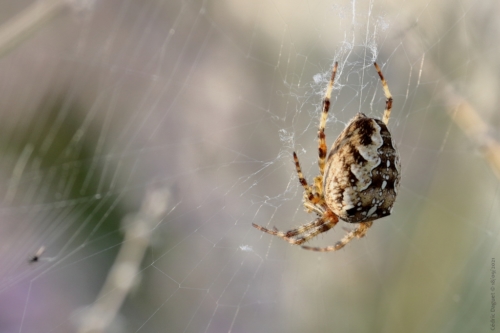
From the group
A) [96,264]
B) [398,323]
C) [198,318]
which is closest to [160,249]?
[96,264]

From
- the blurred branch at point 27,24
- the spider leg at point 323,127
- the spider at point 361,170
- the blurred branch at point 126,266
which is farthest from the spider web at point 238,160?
the blurred branch at point 27,24

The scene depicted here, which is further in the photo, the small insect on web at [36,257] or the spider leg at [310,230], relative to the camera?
the spider leg at [310,230]

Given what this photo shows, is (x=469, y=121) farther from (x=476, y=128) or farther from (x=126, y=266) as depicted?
(x=126, y=266)

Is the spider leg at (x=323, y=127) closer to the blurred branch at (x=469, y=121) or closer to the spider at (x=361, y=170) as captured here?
the spider at (x=361, y=170)

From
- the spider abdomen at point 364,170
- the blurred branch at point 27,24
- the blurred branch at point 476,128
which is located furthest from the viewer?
the blurred branch at point 476,128

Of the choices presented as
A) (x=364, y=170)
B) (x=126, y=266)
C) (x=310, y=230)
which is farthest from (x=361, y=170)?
(x=126, y=266)

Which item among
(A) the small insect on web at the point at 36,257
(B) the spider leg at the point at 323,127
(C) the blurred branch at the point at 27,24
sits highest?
(B) the spider leg at the point at 323,127
